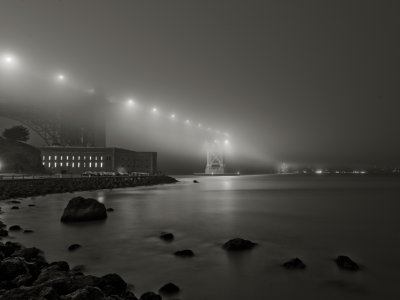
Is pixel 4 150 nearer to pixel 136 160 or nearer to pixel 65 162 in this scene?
pixel 65 162

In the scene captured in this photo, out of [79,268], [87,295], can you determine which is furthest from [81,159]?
[87,295]

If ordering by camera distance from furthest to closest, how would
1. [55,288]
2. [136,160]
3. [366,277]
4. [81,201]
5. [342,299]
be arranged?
1. [136,160]
2. [81,201]
3. [366,277]
4. [342,299]
5. [55,288]

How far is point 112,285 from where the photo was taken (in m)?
7.41

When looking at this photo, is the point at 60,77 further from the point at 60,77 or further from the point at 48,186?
the point at 48,186

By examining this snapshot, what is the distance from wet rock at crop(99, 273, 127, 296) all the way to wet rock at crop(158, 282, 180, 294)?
1.09 m

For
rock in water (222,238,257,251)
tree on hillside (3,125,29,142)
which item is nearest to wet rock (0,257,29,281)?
rock in water (222,238,257,251)

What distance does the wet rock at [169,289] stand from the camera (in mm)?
8263

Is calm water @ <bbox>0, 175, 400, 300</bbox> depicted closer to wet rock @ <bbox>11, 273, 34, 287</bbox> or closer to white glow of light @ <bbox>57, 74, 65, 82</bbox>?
wet rock @ <bbox>11, 273, 34, 287</bbox>

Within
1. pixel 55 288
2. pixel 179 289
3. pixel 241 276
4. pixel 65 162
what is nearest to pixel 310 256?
pixel 241 276

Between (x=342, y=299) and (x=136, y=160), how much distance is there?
112m

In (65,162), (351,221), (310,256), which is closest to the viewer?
(310,256)

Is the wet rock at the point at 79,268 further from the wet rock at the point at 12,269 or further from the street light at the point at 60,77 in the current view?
the street light at the point at 60,77

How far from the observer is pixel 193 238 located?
623 inches

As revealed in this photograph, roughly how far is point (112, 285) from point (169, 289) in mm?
1557
